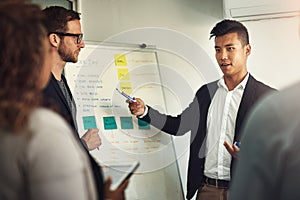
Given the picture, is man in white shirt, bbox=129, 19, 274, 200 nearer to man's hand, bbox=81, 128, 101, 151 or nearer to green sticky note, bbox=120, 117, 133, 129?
green sticky note, bbox=120, 117, 133, 129

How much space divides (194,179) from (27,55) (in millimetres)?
2362

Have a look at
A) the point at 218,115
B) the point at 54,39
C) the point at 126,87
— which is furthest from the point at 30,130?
the point at 126,87

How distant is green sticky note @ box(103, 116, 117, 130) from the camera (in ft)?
11.6

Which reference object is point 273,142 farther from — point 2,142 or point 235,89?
point 235,89

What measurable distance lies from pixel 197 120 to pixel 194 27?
79 cm

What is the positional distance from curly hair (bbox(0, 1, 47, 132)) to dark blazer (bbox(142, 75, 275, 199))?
2131mm

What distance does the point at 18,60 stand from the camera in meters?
0.98

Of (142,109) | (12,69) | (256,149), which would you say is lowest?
(142,109)

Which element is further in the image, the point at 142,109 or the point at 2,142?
the point at 142,109

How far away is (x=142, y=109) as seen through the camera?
135 inches

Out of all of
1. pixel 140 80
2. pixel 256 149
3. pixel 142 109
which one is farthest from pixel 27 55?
pixel 140 80

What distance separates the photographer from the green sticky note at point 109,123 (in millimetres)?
3529

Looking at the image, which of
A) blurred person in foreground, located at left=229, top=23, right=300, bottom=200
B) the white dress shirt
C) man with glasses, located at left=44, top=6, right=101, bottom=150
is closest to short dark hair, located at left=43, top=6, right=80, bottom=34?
man with glasses, located at left=44, top=6, right=101, bottom=150

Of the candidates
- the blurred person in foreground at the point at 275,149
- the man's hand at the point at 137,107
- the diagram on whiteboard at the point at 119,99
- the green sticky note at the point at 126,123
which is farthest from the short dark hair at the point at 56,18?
the blurred person in foreground at the point at 275,149
